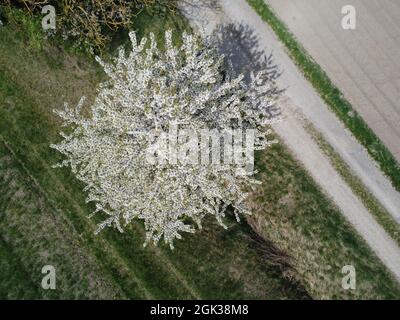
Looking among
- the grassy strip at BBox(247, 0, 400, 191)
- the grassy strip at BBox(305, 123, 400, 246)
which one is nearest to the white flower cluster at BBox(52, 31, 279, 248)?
the grassy strip at BBox(247, 0, 400, 191)

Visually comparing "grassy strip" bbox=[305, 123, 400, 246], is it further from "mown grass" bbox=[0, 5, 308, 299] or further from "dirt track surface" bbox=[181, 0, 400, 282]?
"mown grass" bbox=[0, 5, 308, 299]

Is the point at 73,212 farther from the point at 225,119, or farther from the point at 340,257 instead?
the point at 340,257

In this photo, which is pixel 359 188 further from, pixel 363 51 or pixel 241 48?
pixel 241 48

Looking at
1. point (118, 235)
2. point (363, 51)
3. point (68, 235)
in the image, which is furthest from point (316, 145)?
point (68, 235)
